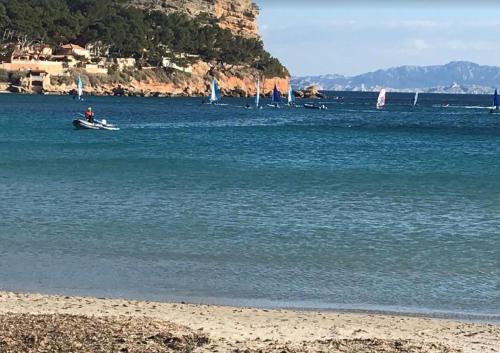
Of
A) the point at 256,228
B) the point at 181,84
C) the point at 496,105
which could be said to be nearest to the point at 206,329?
the point at 256,228

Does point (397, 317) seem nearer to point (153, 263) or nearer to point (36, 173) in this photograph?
point (153, 263)

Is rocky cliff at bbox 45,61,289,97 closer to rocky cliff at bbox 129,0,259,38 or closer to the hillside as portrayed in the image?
the hillside

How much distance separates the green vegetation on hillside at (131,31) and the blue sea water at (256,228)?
111830 mm

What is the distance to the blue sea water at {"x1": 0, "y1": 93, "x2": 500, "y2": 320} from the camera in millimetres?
13562

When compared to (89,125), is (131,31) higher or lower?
higher

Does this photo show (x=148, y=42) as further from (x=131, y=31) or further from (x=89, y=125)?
(x=89, y=125)

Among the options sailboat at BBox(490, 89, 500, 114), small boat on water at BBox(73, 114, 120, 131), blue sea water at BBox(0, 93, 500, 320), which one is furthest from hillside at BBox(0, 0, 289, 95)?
blue sea water at BBox(0, 93, 500, 320)

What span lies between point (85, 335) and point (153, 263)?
6275 millimetres

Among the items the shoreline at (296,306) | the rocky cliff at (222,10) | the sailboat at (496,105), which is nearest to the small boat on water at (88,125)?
the shoreline at (296,306)

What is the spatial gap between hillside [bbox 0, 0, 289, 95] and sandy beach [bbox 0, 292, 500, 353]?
430ft

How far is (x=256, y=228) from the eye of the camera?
19141 mm

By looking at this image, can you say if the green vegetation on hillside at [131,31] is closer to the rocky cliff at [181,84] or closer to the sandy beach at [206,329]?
the rocky cliff at [181,84]

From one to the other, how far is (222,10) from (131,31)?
40.8m

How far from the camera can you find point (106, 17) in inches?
6407
